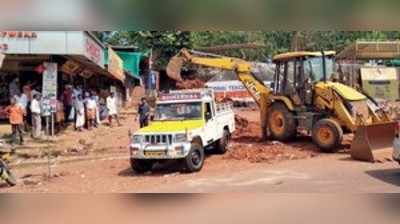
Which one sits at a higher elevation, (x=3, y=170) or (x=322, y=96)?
(x=322, y=96)

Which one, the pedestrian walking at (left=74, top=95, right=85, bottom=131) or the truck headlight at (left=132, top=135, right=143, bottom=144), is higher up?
the pedestrian walking at (left=74, top=95, right=85, bottom=131)

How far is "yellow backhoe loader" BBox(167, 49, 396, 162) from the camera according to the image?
1248cm

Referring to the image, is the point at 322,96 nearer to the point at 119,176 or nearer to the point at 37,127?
the point at 119,176

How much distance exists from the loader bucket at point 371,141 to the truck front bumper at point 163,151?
3.84 metres

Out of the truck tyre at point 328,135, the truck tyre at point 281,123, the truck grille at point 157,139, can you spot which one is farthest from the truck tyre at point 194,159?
the truck tyre at point 281,123

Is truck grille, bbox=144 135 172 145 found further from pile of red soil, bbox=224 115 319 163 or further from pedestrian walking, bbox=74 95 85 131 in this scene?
pedestrian walking, bbox=74 95 85 131

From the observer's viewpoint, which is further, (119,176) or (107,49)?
(107,49)

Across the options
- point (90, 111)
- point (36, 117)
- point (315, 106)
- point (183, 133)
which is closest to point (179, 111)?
point (183, 133)

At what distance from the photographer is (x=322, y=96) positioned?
46.2 feet

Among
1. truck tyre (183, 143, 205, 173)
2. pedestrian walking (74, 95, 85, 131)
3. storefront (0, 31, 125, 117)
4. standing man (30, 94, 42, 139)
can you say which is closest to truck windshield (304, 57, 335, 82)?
truck tyre (183, 143, 205, 173)

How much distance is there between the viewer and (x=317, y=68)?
14344 mm

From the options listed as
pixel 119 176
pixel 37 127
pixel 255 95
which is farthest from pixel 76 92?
pixel 119 176

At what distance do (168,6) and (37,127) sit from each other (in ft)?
47.1

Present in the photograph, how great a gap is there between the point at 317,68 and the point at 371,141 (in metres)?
2.84
